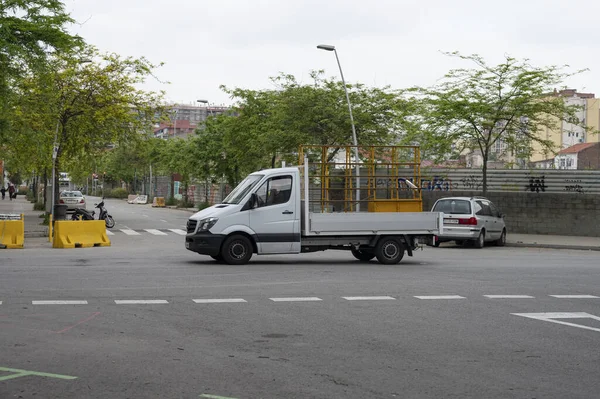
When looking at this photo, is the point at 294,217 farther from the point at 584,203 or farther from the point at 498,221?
the point at 584,203

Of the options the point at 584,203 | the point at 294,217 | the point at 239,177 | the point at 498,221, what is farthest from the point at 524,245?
the point at 239,177

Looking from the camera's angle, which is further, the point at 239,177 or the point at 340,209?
the point at 239,177

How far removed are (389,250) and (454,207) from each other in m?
9.23

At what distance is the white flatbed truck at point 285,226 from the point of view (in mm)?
18719

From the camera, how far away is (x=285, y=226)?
62.3 ft

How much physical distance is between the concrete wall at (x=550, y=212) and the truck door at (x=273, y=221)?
788 inches

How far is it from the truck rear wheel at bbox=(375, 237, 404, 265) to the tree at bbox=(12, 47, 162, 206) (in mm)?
20291

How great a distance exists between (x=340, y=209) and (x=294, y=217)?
1.64 m

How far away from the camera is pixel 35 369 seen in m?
7.43

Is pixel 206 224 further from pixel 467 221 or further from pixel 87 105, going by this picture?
pixel 87 105

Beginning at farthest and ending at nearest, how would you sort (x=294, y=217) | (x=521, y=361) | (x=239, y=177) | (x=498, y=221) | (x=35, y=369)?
(x=239, y=177) → (x=498, y=221) → (x=294, y=217) → (x=521, y=361) → (x=35, y=369)

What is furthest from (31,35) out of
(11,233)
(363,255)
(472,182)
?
(472,182)

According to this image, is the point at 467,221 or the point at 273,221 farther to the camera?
the point at 467,221

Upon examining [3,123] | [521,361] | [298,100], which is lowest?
[521,361]
